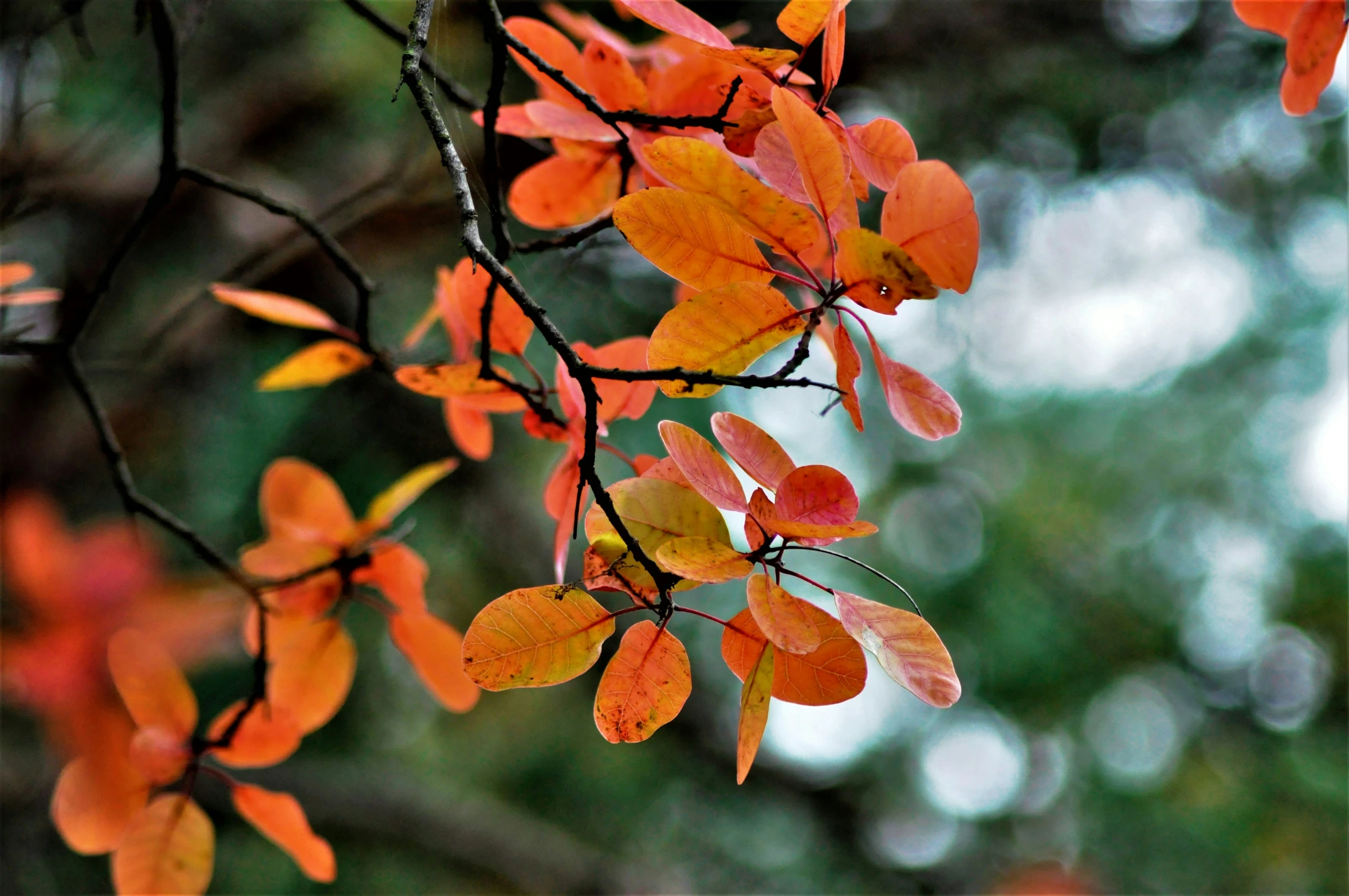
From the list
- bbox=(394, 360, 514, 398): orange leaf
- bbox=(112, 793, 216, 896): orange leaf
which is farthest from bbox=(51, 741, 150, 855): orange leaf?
bbox=(394, 360, 514, 398): orange leaf

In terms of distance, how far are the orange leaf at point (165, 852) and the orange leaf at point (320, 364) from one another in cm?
23

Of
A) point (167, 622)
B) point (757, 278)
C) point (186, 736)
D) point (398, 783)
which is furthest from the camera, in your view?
point (398, 783)

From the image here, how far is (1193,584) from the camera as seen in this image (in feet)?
6.56

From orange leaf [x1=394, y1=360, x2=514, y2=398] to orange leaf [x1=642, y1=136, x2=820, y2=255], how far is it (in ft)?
0.44

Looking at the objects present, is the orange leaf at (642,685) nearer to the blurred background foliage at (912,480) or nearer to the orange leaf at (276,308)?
the orange leaf at (276,308)

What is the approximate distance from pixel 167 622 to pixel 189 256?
2.88 ft

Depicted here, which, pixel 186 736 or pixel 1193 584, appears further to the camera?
pixel 1193 584

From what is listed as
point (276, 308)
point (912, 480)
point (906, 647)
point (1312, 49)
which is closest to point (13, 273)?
point (276, 308)

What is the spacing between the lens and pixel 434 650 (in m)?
0.48

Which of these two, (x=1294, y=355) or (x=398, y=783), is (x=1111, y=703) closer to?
(x=1294, y=355)

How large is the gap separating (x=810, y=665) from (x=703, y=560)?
0.22ft

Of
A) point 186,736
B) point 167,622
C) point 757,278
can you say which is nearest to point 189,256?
point 167,622

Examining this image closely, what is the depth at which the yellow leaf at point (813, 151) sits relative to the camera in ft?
0.85

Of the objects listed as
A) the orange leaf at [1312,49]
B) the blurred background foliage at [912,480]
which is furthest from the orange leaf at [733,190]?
the blurred background foliage at [912,480]
